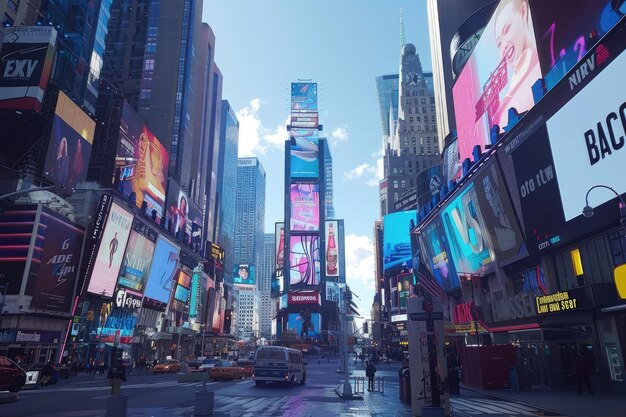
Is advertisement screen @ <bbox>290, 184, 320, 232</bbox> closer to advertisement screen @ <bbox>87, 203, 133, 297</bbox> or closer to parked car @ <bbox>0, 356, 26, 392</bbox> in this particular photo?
advertisement screen @ <bbox>87, 203, 133, 297</bbox>

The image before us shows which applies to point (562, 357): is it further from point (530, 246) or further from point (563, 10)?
point (563, 10)

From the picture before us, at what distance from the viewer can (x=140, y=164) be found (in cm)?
6606

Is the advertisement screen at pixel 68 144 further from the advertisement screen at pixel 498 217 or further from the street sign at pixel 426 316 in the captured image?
the street sign at pixel 426 316

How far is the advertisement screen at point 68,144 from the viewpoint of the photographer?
4731 cm

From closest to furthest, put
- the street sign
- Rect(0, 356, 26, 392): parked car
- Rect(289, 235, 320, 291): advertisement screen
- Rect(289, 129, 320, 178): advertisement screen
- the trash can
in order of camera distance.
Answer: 1. the street sign
2. Rect(0, 356, 26, 392): parked car
3. the trash can
4. Rect(289, 235, 320, 291): advertisement screen
5. Rect(289, 129, 320, 178): advertisement screen

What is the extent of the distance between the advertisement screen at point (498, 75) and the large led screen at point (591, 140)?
11.2 metres

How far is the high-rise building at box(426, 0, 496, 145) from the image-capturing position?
109 metres

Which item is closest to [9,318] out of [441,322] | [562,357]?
[441,322]

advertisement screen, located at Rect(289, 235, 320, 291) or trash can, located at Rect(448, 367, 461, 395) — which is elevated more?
advertisement screen, located at Rect(289, 235, 320, 291)

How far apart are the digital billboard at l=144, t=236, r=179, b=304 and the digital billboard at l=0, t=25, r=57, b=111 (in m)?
28.9

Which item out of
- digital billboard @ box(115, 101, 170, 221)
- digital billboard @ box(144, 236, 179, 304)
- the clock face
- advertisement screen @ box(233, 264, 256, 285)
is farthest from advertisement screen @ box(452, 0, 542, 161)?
advertisement screen @ box(233, 264, 256, 285)

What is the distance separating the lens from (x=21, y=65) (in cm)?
4669

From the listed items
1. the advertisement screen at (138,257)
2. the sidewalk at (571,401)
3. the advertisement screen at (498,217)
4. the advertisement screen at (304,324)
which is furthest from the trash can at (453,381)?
the advertisement screen at (304,324)

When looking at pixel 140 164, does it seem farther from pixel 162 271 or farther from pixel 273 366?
pixel 273 366
